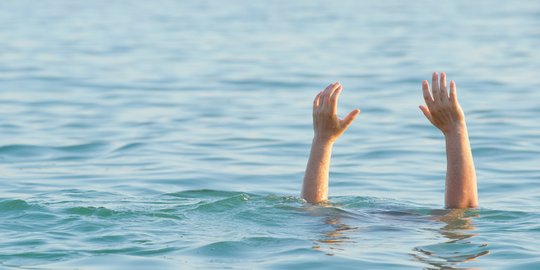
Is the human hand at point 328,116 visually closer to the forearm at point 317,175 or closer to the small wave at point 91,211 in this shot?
the forearm at point 317,175

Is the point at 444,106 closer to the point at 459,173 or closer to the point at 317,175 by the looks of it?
the point at 459,173

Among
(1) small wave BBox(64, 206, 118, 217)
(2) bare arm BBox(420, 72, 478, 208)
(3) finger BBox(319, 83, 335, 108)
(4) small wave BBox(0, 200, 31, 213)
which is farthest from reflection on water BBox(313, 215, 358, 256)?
(4) small wave BBox(0, 200, 31, 213)

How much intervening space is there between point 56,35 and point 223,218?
18522 mm

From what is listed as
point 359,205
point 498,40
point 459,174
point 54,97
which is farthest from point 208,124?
point 498,40

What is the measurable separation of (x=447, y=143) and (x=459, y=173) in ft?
0.91

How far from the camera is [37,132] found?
45.1 feet

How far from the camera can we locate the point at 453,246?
25.5 feet

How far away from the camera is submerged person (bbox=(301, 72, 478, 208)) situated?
8391 mm

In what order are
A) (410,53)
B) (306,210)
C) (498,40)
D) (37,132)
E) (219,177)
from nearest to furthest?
(306,210) → (219,177) → (37,132) → (410,53) → (498,40)

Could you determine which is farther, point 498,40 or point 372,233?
point 498,40

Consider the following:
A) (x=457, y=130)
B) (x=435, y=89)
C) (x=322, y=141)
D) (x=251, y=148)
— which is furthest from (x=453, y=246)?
(x=251, y=148)

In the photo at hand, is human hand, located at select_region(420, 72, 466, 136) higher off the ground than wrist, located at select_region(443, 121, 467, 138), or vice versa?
human hand, located at select_region(420, 72, 466, 136)

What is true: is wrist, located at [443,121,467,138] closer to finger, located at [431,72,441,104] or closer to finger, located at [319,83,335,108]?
finger, located at [431,72,441,104]

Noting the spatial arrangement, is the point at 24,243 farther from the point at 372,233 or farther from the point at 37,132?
the point at 37,132
